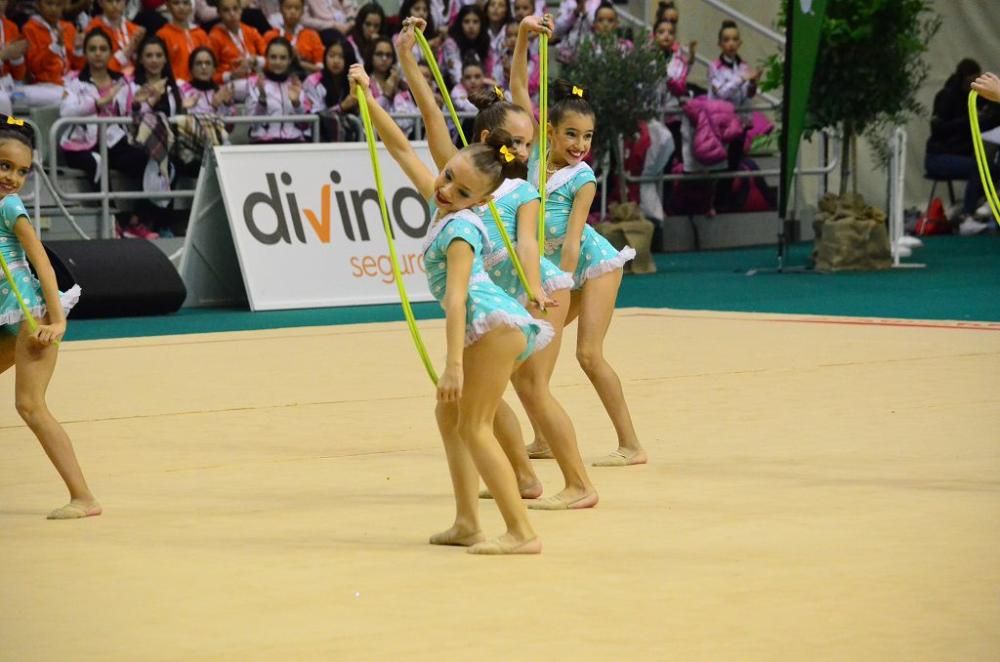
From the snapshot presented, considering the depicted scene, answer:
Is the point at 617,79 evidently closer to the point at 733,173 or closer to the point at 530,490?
the point at 733,173

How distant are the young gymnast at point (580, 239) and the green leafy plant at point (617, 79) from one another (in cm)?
963

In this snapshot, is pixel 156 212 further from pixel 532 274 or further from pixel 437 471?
pixel 532 274

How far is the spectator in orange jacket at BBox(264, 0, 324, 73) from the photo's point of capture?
1593 centimetres

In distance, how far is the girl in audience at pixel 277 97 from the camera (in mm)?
15242

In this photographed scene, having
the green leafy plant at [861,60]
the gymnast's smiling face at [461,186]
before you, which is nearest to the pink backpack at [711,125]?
the green leafy plant at [861,60]

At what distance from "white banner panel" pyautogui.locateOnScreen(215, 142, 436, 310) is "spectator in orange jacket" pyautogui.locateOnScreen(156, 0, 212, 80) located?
2.04m

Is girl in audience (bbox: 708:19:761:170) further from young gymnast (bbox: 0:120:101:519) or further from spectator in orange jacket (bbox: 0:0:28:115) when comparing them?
young gymnast (bbox: 0:120:101:519)

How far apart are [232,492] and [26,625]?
194 centimetres

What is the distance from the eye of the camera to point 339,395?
876cm

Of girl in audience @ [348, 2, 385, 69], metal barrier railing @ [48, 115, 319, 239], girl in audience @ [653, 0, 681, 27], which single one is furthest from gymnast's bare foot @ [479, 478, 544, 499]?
girl in audience @ [653, 0, 681, 27]

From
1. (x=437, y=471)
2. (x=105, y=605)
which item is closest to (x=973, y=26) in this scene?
(x=437, y=471)

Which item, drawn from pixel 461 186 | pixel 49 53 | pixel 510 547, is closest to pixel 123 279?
pixel 49 53

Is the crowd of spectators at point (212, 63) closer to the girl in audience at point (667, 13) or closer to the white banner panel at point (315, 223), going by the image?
the girl in audience at point (667, 13)

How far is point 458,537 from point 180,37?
→ 10.9 m
